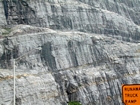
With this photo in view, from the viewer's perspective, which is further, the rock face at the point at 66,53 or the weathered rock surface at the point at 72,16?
the weathered rock surface at the point at 72,16

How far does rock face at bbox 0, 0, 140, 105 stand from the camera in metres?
36.2

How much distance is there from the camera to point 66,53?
4328 centimetres

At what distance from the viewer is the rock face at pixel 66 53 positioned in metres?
36.2

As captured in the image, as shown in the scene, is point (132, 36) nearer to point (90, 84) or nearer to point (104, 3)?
point (104, 3)

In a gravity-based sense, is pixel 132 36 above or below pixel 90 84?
above

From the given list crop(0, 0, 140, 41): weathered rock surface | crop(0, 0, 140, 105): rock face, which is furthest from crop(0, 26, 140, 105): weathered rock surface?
crop(0, 0, 140, 41): weathered rock surface

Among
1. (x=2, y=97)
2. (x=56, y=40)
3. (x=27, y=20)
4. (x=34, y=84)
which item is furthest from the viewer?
(x=27, y=20)

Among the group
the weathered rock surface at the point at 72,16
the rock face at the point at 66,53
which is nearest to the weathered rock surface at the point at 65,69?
the rock face at the point at 66,53

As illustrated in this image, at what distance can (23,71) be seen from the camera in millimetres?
37031

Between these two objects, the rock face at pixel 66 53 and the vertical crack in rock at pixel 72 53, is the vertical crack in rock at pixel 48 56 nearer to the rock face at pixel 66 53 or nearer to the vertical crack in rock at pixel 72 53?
the rock face at pixel 66 53

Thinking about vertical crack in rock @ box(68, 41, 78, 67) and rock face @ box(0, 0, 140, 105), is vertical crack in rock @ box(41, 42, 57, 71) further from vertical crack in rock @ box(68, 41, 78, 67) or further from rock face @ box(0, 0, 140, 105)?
vertical crack in rock @ box(68, 41, 78, 67)

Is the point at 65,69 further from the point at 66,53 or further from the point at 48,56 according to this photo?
the point at 48,56

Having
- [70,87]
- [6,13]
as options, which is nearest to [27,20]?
[6,13]

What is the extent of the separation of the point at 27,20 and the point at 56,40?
9.09 meters
